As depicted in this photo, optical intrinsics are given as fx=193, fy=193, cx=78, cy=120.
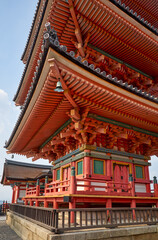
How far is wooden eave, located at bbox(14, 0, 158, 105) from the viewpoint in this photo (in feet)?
32.0

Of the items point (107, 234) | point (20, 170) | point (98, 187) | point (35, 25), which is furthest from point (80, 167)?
point (20, 170)

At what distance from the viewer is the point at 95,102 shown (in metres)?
9.12

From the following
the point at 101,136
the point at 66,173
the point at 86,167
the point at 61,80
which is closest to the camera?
the point at 61,80

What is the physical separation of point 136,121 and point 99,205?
513 centimetres

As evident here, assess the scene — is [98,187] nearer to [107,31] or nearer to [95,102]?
[95,102]

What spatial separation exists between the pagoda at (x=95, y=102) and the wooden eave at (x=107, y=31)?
0.04 m

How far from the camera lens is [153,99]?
965cm

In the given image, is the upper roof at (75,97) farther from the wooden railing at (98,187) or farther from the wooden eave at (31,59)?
the wooden eave at (31,59)

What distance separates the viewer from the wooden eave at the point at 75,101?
289 inches

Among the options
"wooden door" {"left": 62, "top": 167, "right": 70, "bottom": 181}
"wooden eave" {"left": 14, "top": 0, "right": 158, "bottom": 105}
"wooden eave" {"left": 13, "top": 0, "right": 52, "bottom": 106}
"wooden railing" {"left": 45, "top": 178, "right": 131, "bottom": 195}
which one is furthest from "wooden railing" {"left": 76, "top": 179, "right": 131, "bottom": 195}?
"wooden eave" {"left": 13, "top": 0, "right": 52, "bottom": 106}

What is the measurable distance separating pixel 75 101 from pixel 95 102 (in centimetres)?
99

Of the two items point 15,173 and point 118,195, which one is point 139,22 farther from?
point 15,173

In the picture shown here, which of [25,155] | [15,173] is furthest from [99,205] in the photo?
[15,173]

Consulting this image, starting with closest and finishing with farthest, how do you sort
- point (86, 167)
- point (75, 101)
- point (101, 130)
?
point (75, 101), point (86, 167), point (101, 130)
